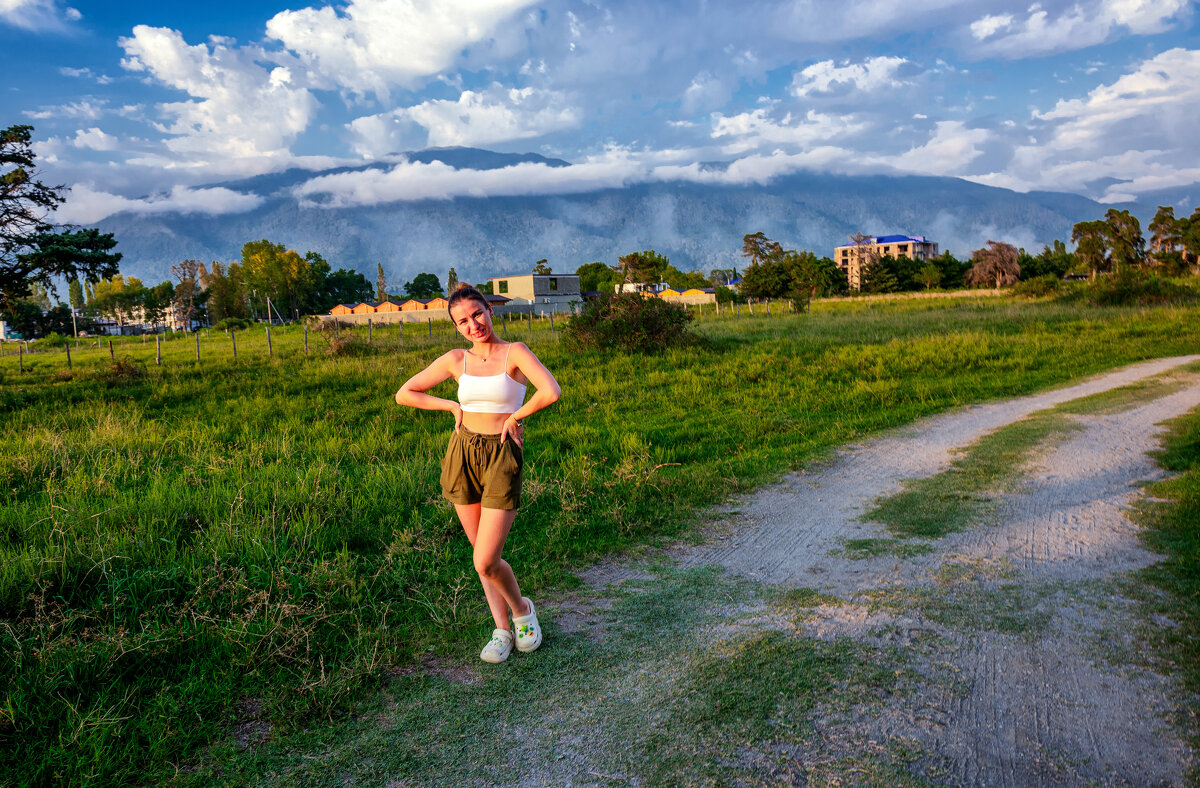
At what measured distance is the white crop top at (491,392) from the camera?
363cm

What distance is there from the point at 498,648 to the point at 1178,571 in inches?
184

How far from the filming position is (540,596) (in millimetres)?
4777

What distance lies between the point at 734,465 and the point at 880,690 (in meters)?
5.12

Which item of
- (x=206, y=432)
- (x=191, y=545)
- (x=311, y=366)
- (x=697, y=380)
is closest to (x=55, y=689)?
(x=191, y=545)

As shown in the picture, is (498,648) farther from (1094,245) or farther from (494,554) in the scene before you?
(1094,245)

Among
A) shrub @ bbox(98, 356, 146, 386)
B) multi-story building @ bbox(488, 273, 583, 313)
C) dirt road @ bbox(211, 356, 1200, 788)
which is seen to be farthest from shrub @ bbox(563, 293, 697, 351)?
multi-story building @ bbox(488, 273, 583, 313)

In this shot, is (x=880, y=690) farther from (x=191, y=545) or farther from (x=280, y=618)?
Result: (x=191, y=545)

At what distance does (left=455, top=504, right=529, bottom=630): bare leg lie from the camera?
366 cm

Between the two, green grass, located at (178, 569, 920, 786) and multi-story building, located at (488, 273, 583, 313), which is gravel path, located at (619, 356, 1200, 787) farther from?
multi-story building, located at (488, 273, 583, 313)

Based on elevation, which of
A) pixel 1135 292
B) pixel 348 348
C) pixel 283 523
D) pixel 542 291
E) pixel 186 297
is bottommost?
pixel 283 523

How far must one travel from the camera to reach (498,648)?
3.87 metres

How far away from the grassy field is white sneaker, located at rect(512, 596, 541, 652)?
0.30 m

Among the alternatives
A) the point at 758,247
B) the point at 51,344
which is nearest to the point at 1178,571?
the point at 51,344

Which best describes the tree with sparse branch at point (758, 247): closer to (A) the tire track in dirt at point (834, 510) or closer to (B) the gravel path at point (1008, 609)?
(A) the tire track in dirt at point (834, 510)
